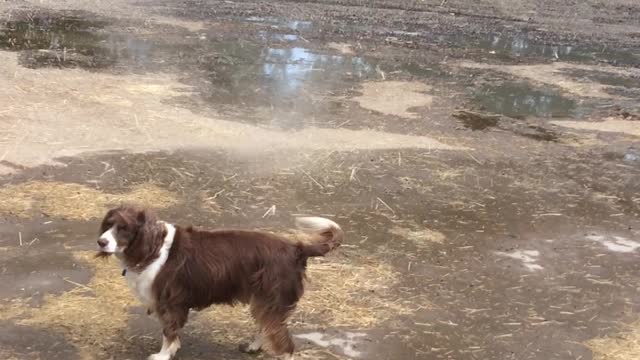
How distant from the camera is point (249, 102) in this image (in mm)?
10062

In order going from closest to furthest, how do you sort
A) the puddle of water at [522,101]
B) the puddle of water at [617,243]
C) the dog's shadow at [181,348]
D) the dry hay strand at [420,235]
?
the dog's shadow at [181,348]
the dry hay strand at [420,235]
the puddle of water at [617,243]
the puddle of water at [522,101]

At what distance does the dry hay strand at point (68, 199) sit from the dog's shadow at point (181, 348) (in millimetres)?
1768

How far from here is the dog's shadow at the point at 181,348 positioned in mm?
4363

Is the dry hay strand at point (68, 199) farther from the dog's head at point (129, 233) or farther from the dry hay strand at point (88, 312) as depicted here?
the dog's head at point (129, 233)

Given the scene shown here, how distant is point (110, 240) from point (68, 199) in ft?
9.06

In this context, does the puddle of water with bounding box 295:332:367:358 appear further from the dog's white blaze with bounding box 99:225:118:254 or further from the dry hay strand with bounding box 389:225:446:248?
the dry hay strand with bounding box 389:225:446:248

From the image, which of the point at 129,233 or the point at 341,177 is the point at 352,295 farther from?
the point at 341,177

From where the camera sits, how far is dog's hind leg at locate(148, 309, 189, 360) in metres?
4.11

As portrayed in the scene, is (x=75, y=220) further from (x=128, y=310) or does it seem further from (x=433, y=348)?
(x=433, y=348)

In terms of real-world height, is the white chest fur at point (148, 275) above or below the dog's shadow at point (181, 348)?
above

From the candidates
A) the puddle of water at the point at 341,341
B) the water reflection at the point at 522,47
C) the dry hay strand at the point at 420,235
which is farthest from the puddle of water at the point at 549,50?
the puddle of water at the point at 341,341

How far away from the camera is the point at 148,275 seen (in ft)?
13.2

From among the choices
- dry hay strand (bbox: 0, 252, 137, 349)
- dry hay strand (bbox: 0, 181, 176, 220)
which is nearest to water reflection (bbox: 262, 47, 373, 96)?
dry hay strand (bbox: 0, 181, 176, 220)

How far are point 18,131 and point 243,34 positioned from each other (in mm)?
7152
